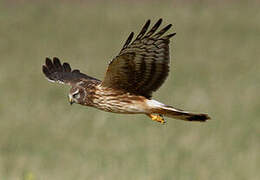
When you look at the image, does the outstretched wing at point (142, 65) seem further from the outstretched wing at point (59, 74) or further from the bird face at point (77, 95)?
the outstretched wing at point (59, 74)

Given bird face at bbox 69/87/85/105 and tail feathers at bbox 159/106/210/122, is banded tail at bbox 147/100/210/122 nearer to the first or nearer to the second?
tail feathers at bbox 159/106/210/122

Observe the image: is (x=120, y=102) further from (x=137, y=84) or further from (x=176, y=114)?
(x=176, y=114)

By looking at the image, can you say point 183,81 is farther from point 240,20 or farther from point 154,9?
point 154,9

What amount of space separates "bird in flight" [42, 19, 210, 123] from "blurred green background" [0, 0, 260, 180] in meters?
0.91

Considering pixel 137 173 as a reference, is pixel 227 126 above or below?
above

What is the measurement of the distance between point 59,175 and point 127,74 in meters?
3.36

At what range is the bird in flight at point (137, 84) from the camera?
246 inches

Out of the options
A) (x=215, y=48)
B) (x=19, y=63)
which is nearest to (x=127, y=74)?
(x=19, y=63)

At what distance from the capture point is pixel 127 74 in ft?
21.2

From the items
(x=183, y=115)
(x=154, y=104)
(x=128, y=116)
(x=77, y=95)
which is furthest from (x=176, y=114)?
(x=128, y=116)

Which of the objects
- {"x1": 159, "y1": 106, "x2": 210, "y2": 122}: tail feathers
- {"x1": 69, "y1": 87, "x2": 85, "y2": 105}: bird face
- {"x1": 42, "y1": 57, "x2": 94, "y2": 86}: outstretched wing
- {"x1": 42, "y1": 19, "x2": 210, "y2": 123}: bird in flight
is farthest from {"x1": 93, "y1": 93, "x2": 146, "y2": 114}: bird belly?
{"x1": 42, "y1": 57, "x2": 94, "y2": 86}: outstretched wing

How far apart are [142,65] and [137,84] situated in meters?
0.26

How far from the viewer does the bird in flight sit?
6.25 meters

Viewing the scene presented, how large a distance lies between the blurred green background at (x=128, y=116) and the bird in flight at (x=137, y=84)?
91 cm
